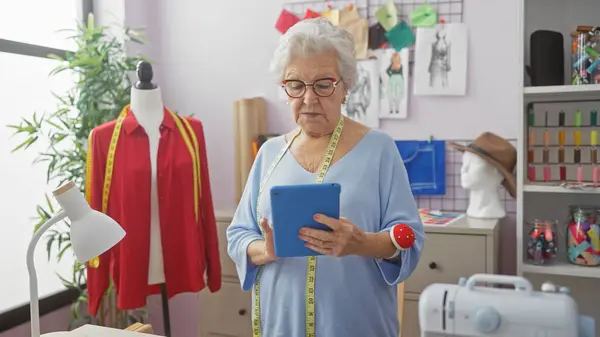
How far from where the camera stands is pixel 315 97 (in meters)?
1.43

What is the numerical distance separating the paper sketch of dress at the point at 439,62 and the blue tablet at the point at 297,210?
1.65 m

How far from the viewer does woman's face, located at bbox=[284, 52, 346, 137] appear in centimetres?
143

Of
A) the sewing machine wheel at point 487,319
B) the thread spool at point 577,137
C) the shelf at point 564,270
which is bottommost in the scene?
the shelf at point 564,270

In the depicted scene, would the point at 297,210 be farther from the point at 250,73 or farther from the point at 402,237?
the point at 250,73

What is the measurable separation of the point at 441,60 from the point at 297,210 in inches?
67.8

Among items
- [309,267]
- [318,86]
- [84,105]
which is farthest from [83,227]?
[84,105]

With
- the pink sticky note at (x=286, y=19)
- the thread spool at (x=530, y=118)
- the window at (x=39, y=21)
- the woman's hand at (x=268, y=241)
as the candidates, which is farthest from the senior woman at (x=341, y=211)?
the window at (x=39, y=21)

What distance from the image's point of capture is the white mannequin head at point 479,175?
2395 millimetres

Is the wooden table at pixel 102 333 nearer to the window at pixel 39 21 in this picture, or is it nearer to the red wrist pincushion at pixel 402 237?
the red wrist pincushion at pixel 402 237

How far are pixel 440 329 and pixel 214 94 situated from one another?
244 cm

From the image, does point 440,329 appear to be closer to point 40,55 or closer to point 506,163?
point 506,163

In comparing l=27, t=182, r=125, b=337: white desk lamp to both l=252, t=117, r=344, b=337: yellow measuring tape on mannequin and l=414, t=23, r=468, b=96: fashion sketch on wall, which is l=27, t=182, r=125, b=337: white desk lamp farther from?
l=414, t=23, r=468, b=96: fashion sketch on wall

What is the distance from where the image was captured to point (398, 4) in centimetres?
276

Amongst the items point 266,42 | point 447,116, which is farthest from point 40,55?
point 447,116
